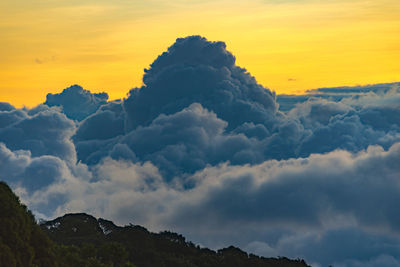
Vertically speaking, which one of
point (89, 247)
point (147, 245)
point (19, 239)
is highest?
point (147, 245)

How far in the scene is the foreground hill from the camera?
7031 cm

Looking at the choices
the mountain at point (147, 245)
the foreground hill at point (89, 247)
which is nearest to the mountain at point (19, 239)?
the foreground hill at point (89, 247)

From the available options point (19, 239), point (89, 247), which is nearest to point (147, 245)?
point (89, 247)

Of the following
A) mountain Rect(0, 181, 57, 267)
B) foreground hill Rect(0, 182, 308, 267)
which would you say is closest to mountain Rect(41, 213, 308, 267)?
foreground hill Rect(0, 182, 308, 267)

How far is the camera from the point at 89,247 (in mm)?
109062

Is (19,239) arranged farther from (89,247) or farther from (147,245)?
(147,245)

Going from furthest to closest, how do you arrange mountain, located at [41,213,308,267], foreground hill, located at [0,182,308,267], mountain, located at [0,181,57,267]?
mountain, located at [41,213,308,267] < foreground hill, located at [0,182,308,267] < mountain, located at [0,181,57,267]

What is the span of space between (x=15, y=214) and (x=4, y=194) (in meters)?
3.19

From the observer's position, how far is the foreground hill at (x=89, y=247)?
231 feet

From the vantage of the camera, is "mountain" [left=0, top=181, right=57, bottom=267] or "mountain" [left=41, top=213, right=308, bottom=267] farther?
"mountain" [left=41, top=213, right=308, bottom=267]

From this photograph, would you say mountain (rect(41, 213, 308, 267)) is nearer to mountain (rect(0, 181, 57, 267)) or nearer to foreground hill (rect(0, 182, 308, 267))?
foreground hill (rect(0, 182, 308, 267))

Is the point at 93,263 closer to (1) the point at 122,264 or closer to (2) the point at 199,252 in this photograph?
→ (1) the point at 122,264

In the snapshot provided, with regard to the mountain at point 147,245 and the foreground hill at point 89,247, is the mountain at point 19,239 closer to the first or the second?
the foreground hill at point 89,247

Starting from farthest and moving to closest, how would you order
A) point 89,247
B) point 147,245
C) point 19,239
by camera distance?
Answer: point 147,245, point 89,247, point 19,239
